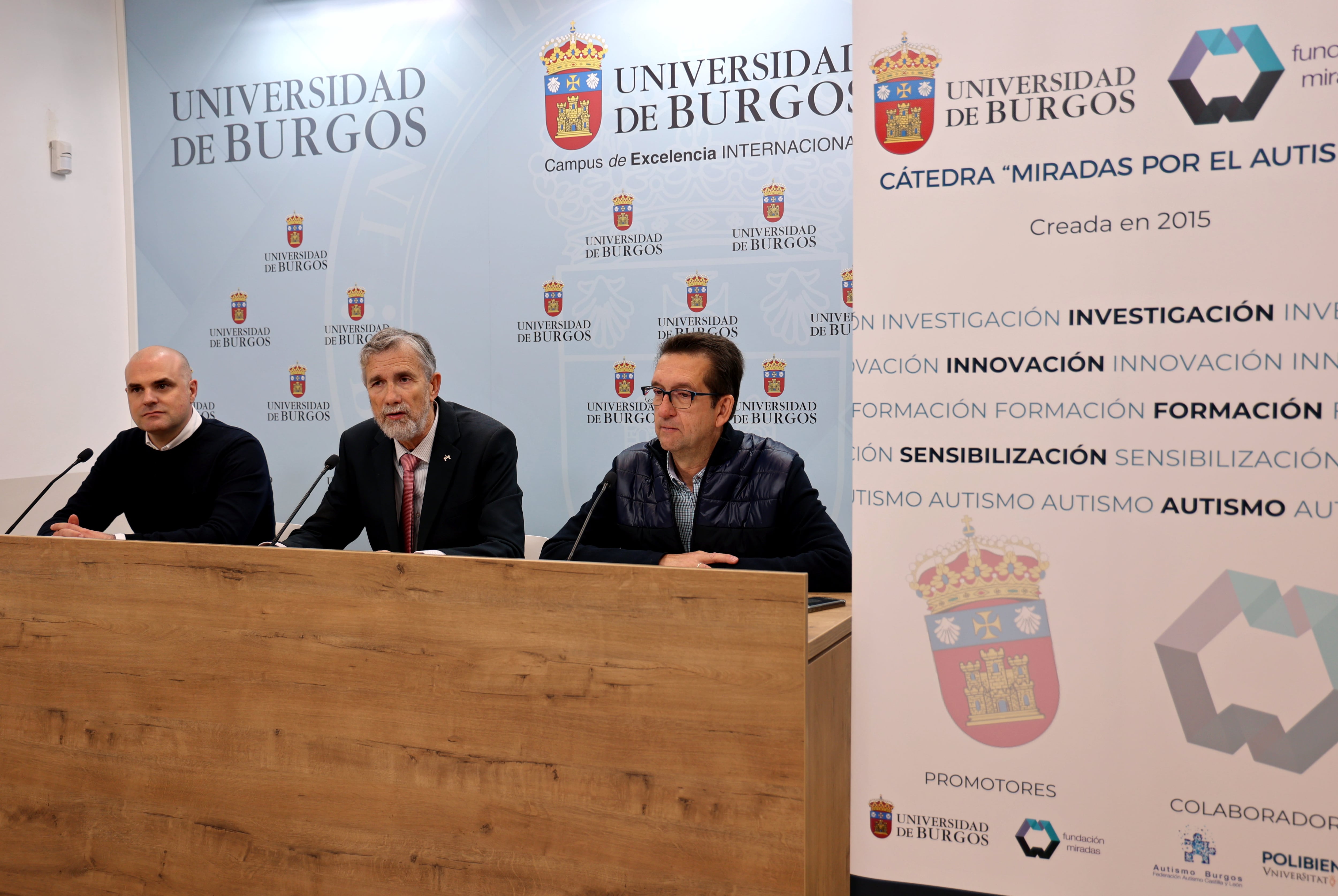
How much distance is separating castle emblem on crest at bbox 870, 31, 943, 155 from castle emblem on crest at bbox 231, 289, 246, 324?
3263 millimetres

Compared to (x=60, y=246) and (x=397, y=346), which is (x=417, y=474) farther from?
(x=60, y=246)

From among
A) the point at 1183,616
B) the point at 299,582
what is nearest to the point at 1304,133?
the point at 1183,616

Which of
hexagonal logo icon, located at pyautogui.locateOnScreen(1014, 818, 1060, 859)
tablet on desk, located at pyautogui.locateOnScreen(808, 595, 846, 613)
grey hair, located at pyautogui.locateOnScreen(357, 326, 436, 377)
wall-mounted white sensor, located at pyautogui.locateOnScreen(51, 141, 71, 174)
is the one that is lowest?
hexagonal logo icon, located at pyautogui.locateOnScreen(1014, 818, 1060, 859)

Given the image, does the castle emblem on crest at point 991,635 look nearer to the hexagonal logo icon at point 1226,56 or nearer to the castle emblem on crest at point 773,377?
the hexagonal logo icon at point 1226,56

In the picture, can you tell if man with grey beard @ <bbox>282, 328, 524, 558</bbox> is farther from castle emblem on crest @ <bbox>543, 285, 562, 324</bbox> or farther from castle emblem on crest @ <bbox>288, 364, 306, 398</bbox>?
castle emblem on crest @ <bbox>288, 364, 306, 398</bbox>

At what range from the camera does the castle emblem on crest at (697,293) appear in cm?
361

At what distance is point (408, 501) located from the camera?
2.88 meters

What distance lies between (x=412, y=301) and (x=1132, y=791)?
3170 mm

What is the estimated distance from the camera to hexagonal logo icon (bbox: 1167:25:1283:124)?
58.0 inches

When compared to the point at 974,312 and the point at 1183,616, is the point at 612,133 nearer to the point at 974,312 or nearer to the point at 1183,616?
the point at 974,312

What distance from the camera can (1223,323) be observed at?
1519 millimetres

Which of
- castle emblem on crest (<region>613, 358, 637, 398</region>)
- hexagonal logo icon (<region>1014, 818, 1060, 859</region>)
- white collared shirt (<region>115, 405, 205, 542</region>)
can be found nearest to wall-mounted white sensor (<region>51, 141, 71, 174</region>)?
white collared shirt (<region>115, 405, 205, 542</region>)

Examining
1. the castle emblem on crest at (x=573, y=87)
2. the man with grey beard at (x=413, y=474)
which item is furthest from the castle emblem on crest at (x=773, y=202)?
the man with grey beard at (x=413, y=474)

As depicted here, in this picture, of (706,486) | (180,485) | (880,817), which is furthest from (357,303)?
(880,817)
